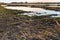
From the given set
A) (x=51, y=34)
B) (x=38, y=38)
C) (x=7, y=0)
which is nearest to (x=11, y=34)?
(x=38, y=38)

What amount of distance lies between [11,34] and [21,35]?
218 mm

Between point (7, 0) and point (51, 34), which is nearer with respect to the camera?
point (51, 34)

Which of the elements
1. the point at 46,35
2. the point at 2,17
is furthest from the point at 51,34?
the point at 2,17

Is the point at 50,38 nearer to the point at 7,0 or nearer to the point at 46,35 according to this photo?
the point at 46,35

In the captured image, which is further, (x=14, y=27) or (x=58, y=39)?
(x=14, y=27)

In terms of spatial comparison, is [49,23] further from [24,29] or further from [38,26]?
[24,29]

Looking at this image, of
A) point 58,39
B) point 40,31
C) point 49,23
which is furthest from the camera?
point 49,23

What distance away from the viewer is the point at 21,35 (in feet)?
13.4

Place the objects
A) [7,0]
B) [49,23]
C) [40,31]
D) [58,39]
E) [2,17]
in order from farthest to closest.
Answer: [7,0], [2,17], [49,23], [40,31], [58,39]

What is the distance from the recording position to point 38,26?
454 cm

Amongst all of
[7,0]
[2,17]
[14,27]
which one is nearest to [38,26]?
[14,27]

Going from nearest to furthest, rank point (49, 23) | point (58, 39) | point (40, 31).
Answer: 1. point (58, 39)
2. point (40, 31)
3. point (49, 23)

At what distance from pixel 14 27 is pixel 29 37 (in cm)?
58

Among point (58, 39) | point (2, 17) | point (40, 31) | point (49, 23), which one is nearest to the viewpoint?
point (58, 39)
